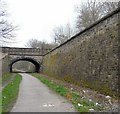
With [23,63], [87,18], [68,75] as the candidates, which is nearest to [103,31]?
[68,75]

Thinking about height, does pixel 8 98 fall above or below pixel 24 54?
below

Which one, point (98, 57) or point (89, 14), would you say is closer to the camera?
point (98, 57)

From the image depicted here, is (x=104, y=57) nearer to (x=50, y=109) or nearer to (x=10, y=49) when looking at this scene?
(x=50, y=109)

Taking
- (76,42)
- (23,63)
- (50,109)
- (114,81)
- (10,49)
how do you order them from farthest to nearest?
(23,63), (10,49), (76,42), (114,81), (50,109)

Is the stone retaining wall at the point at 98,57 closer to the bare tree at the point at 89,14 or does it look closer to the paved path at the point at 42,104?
the paved path at the point at 42,104

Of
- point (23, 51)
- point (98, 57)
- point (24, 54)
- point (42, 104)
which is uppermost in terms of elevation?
point (23, 51)

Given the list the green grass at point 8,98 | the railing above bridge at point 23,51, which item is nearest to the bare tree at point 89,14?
the railing above bridge at point 23,51

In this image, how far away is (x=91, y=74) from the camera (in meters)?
14.5

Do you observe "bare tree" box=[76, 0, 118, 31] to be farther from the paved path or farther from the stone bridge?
the paved path

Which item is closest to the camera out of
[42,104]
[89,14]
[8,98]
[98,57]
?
[42,104]

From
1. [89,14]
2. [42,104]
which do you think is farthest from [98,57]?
[89,14]

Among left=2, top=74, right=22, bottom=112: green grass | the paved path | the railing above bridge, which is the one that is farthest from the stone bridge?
the paved path

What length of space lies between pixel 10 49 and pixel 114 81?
40791 millimetres

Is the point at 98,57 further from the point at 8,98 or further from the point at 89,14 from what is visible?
the point at 89,14
